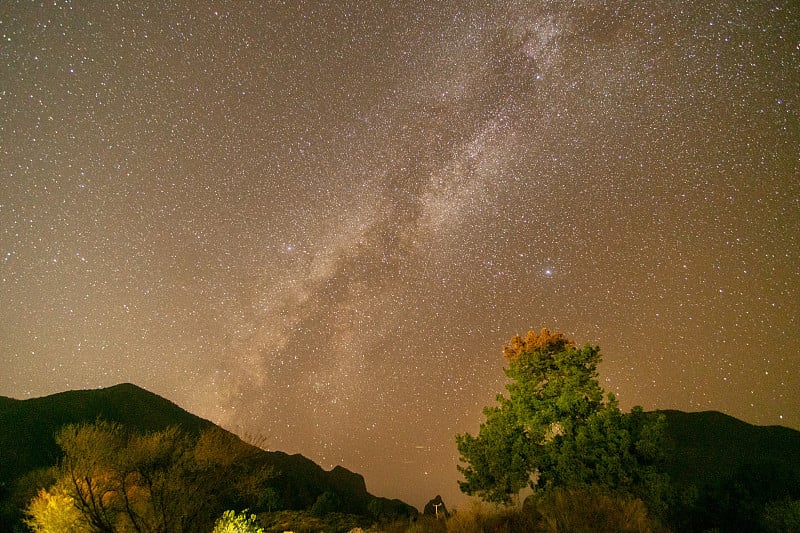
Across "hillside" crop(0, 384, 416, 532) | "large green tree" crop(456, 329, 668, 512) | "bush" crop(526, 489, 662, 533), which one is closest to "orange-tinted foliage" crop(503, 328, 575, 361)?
"large green tree" crop(456, 329, 668, 512)

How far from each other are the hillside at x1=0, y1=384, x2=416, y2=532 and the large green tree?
118 ft

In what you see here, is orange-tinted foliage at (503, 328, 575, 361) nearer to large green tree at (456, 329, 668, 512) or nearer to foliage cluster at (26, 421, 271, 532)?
large green tree at (456, 329, 668, 512)

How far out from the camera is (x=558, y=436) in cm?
1916

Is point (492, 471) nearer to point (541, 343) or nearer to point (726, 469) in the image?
point (541, 343)

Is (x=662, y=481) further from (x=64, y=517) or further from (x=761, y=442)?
(x=761, y=442)

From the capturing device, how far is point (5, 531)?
29.7m

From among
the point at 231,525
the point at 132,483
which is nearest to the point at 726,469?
the point at 231,525

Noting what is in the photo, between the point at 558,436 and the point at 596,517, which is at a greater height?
the point at 558,436

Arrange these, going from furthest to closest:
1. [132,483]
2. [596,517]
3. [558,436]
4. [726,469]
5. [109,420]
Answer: [109,420]
[726,469]
[558,436]
[132,483]
[596,517]

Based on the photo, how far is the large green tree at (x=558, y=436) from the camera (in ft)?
57.7

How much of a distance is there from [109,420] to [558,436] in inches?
3481

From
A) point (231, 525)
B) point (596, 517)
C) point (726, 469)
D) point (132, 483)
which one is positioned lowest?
point (231, 525)

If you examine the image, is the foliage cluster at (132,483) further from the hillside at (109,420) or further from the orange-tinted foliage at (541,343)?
the hillside at (109,420)

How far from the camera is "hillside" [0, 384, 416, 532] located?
189 feet
